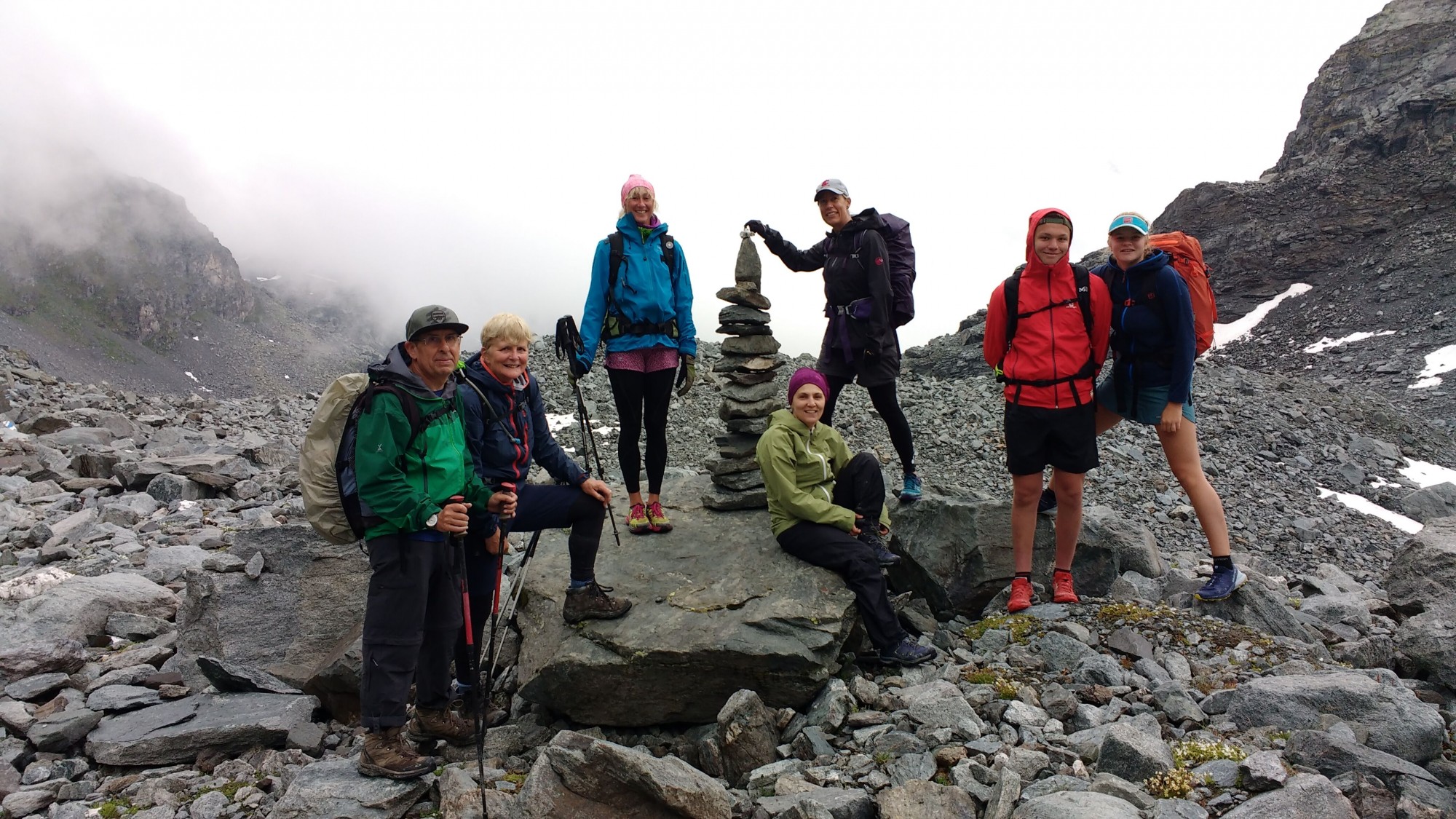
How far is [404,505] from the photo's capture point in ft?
16.1

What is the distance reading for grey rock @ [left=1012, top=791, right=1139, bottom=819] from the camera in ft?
13.2

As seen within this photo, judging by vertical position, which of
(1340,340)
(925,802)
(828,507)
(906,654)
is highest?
(1340,340)

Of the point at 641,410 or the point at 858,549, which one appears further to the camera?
the point at 641,410

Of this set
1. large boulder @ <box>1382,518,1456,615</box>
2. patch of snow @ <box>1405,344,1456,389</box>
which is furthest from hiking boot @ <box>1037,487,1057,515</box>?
patch of snow @ <box>1405,344,1456,389</box>

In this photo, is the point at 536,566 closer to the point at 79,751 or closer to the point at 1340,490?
the point at 79,751

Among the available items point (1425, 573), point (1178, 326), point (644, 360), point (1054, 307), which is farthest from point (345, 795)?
point (1425, 573)

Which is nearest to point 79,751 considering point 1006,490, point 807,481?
point 807,481

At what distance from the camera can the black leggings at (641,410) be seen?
7.59 metres

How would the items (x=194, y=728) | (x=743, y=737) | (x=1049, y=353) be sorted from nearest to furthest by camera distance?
(x=743, y=737)
(x=194, y=728)
(x=1049, y=353)

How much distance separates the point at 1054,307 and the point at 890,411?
77.4 inches

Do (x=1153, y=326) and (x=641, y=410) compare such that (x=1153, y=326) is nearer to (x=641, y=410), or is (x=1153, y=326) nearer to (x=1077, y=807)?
(x=1077, y=807)

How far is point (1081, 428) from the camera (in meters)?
6.88

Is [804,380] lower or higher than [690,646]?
higher

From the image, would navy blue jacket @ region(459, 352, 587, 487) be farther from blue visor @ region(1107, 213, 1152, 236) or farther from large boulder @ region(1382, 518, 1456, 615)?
large boulder @ region(1382, 518, 1456, 615)
